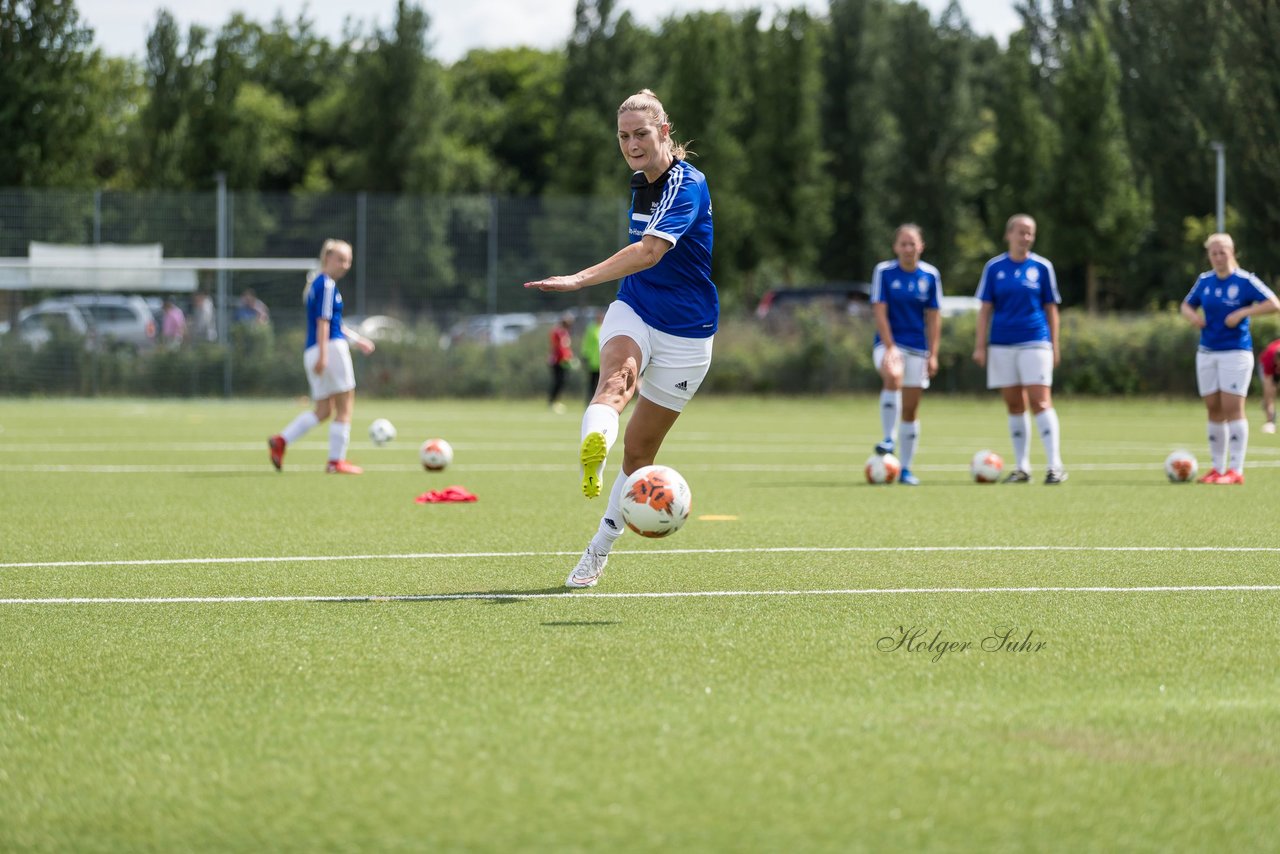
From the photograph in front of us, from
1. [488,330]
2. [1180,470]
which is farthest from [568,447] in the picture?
[488,330]

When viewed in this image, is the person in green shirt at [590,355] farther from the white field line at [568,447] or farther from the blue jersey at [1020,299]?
the blue jersey at [1020,299]

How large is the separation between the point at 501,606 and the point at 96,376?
2931 centimetres

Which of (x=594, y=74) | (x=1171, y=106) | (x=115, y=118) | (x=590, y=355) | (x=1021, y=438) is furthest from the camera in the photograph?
(x=115, y=118)

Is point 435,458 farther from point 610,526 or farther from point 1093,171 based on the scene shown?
point 1093,171

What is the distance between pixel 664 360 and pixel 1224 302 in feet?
28.2

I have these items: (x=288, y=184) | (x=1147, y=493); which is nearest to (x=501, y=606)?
(x=1147, y=493)

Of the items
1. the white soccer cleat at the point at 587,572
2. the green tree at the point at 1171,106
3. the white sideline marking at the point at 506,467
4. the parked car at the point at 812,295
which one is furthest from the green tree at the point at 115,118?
the white soccer cleat at the point at 587,572

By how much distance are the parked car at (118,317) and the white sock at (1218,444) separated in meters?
25.1

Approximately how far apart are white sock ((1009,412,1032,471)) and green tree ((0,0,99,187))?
2938 cm

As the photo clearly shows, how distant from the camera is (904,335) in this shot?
15.1m

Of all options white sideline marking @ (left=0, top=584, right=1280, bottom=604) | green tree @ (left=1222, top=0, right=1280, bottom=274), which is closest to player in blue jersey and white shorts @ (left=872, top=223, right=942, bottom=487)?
white sideline marking @ (left=0, top=584, right=1280, bottom=604)

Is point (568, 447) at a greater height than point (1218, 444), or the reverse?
point (1218, 444)

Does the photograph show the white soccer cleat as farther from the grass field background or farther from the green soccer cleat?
the green soccer cleat

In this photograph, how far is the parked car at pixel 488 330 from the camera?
3578 cm
